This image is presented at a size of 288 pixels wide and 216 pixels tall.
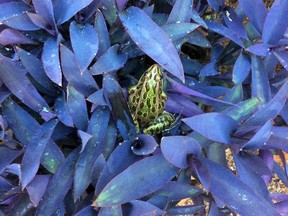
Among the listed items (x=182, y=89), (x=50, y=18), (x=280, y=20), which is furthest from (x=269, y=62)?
(x=50, y=18)

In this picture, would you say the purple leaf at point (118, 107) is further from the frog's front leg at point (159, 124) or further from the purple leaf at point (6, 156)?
the purple leaf at point (6, 156)

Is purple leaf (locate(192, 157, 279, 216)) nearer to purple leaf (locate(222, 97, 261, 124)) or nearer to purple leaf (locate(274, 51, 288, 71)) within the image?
purple leaf (locate(222, 97, 261, 124))

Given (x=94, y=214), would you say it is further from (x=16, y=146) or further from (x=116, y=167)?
(x=16, y=146)

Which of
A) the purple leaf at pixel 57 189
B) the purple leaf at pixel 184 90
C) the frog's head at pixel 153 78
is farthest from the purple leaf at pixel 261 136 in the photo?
the purple leaf at pixel 57 189

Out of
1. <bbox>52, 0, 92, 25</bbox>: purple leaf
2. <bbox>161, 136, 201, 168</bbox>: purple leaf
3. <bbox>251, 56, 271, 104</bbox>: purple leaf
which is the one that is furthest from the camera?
<bbox>251, 56, 271, 104</bbox>: purple leaf

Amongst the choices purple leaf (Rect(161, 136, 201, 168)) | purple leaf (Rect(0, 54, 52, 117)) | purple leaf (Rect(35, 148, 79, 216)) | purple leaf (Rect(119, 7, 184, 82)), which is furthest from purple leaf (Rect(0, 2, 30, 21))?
purple leaf (Rect(161, 136, 201, 168))

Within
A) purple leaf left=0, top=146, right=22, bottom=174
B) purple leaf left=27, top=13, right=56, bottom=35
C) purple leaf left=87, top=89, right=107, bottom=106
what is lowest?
purple leaf left=0, top=146, right=22, bottom=174
